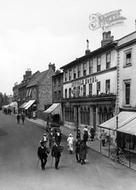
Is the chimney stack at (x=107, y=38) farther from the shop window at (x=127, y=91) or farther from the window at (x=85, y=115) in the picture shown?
the shop window at (x=127, y=91)

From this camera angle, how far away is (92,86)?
1281 inches

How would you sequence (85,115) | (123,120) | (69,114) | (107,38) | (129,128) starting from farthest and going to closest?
(69,114)
(85,115)
(107,38)
(123,120)
(129,128)

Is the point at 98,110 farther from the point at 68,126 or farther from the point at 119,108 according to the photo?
the point at 68,126

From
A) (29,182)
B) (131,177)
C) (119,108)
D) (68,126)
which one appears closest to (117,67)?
(119,108)

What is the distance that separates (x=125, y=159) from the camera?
757 inches

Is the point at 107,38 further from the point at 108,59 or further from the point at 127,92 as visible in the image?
the point at 127,92

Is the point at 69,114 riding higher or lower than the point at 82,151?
higher

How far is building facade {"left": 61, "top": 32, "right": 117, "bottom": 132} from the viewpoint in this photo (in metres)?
27.5

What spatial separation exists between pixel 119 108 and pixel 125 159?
6830 millimetres

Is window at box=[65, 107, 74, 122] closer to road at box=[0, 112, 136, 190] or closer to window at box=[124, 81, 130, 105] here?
window at box=[124, 81, 130, 105]

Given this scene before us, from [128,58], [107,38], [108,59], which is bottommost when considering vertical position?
[128,58]

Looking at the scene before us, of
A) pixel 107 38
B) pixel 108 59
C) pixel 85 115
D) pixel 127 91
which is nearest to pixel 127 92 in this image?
pixel 127 91

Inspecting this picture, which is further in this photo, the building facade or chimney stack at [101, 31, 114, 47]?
chimney stack at [101, 31, 114, 47]

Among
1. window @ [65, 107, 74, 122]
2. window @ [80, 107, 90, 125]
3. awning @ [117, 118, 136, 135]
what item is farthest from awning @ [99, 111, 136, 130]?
window @ [65, 107, 74, 122]
